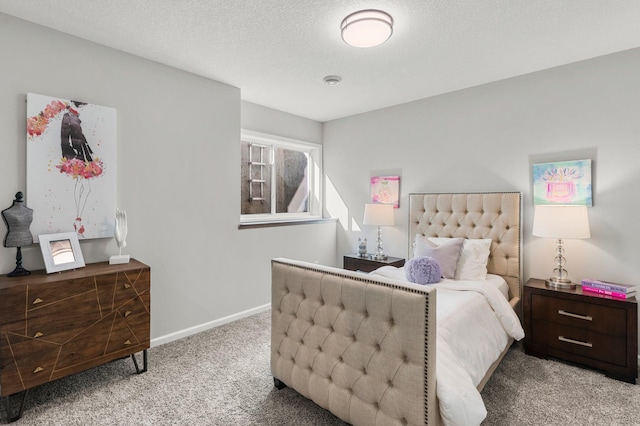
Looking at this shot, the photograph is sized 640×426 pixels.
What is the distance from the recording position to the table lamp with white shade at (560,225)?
2.49 meters

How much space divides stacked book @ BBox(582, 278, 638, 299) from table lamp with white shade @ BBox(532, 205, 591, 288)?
0.42ft

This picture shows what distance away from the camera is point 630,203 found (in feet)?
8.32

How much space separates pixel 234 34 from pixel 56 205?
1.76m

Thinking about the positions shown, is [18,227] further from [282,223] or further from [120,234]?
[282,223]

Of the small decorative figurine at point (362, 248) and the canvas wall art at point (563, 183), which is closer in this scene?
the canvas wall art at point (563, 183)

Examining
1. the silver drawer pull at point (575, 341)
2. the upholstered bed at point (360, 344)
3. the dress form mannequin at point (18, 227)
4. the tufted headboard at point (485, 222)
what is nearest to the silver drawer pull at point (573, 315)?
the silver drawer pull at point (575, 341)

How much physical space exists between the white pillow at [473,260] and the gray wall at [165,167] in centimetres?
207

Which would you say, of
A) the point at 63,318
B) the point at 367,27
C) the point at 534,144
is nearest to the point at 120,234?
the point at 63,318

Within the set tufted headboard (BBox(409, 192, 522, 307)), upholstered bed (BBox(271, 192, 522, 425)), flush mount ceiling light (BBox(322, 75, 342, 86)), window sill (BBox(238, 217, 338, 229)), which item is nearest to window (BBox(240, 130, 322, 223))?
window sill (BBox(238, 217, 338, 229))

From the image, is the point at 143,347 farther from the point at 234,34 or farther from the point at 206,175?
the point at 234,34

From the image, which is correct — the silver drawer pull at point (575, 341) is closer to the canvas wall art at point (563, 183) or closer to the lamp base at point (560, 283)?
the lamp base at point (560, 283)

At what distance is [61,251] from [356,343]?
208cm

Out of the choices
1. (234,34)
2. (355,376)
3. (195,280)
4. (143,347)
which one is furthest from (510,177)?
(143,347)

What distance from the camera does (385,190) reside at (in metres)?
4.06
